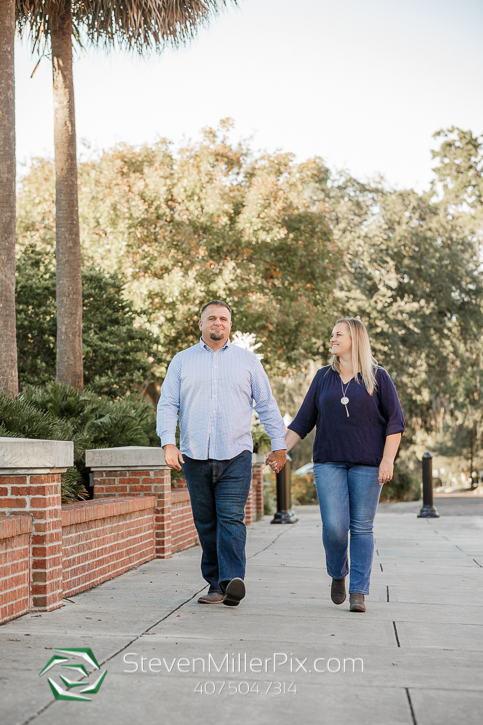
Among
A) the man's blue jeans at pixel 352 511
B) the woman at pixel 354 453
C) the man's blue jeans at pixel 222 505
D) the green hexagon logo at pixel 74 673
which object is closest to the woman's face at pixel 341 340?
the woman at pixel 354 453

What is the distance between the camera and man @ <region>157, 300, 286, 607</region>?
568 cm

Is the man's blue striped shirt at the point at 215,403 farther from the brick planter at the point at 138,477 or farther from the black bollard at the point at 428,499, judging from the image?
the black bollard at the point at 428,499

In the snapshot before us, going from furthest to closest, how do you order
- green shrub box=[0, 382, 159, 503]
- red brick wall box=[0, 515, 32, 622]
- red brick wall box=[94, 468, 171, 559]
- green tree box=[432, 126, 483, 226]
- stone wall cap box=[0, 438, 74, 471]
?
green tree box=[432, 126, 483, 226]
red brick wall box=[94, 468, 171, 559]
green shrub box=[0, 382, 159, 503]
stone wall cap box=[0, 438, 74, 471]
red brick wall box=[0, 515, 32, 622]

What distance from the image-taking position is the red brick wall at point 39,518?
541cm

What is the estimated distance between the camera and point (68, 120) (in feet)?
41.3

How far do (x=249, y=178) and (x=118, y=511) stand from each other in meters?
18.3

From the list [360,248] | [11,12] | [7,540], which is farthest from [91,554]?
[360,248]

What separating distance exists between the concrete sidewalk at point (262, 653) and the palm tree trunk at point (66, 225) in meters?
5.55

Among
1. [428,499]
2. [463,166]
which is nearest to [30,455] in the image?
[428,499]

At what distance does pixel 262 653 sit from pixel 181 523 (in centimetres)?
555

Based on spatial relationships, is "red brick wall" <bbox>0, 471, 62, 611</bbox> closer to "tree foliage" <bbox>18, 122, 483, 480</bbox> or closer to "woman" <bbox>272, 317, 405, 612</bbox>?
"woman" <bbox>272, 317, 405, 612</bbox>

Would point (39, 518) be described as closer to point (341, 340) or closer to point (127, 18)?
point (341, 340)

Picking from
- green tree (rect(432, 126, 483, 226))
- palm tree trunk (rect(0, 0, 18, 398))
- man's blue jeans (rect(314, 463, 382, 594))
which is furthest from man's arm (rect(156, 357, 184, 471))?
green tree (rect(432, 126, 483, 226))

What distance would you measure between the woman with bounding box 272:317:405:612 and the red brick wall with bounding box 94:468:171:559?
311 cm
